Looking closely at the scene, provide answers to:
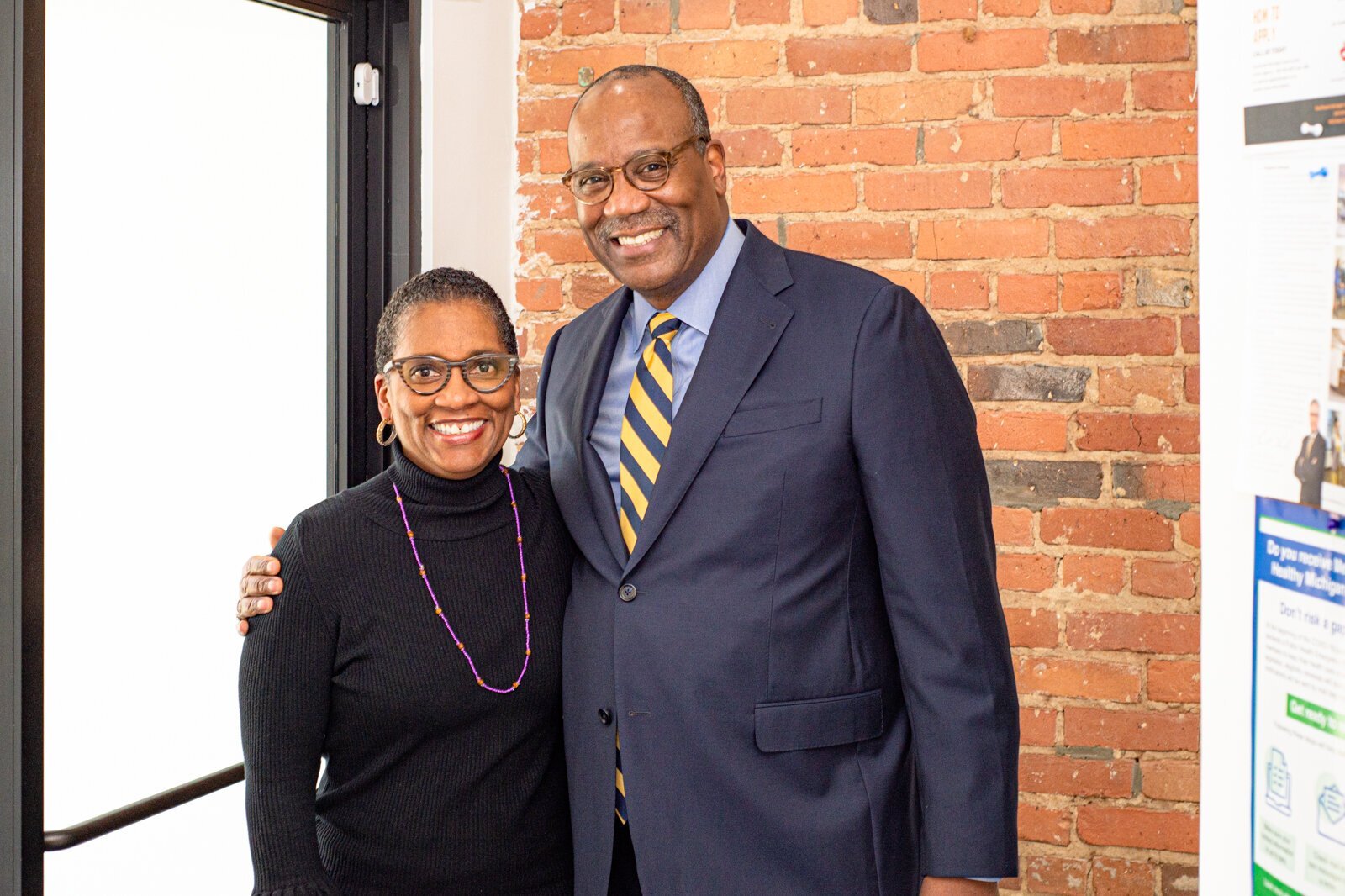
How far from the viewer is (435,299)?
159 centimetres

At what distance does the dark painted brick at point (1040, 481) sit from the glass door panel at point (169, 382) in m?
1.38

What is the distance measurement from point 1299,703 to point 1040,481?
4.66 feet

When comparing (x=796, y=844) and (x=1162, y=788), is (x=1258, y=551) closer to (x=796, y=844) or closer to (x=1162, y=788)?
(x=796, y=844)

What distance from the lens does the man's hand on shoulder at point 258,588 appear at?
145 centimetres

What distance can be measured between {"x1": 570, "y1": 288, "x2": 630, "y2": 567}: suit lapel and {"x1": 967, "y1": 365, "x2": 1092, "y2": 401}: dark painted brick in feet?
2.84

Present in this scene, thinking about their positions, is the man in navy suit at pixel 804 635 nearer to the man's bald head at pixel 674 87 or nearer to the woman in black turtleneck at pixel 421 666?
the woman in black turtleneck at pixel 421 666

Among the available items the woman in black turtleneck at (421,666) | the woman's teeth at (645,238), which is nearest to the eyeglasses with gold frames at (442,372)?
the woman in black turtleneck at (421,666)

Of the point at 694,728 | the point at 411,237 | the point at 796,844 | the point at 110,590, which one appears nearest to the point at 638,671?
the point at 694,728

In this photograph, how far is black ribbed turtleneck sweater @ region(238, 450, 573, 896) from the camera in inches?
56.4

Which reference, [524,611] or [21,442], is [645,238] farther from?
[21,442]

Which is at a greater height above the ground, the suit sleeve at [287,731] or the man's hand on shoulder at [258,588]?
the man's hand on shoulder at [258,588]

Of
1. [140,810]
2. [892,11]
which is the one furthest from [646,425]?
[892,11]

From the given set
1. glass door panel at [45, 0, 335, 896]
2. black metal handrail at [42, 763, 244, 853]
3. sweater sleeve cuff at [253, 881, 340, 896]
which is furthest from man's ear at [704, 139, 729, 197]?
black metal handrail at [42, 763, 244, 853]

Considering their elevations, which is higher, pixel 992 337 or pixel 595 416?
pixel 992 337
